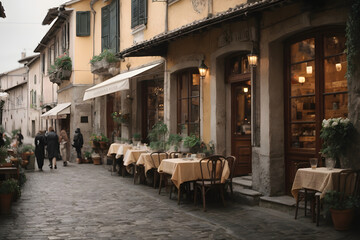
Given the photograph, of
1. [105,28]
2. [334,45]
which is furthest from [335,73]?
[105,28]

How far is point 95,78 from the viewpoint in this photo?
19984 millimetres

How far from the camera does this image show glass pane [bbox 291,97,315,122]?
25.5 ft

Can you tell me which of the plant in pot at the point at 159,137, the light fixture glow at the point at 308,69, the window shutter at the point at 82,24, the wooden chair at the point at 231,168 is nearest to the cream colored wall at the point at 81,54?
the window shutter at the point at 82,24

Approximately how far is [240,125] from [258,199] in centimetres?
244

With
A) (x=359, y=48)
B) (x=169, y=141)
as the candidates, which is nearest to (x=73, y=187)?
(x=169, y=141)

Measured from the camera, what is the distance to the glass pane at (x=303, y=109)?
25.5 feet

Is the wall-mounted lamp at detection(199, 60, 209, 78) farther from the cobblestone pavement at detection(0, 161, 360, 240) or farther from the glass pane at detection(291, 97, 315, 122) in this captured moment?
the cobblestone pavement at detection(0, 161, 360, 240)

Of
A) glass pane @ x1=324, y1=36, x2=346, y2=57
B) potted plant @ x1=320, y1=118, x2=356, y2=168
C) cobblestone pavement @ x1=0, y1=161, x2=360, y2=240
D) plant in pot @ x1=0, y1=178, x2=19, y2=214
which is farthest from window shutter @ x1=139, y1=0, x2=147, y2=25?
potted plant @ x1=320, y1=118, x2=356, y2=168

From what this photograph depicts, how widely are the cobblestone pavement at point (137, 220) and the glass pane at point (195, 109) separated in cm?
230

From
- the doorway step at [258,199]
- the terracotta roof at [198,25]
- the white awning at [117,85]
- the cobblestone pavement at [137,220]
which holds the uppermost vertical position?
the terracotta roof at [198,25]

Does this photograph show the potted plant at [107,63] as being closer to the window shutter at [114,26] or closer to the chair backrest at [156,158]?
the window shutter at [114,26]

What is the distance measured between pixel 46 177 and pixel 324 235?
10017 mm

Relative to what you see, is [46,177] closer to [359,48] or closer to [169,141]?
[169,141]

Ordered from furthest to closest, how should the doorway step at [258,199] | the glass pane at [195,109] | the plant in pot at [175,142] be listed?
the glass pane at [195,109]
the plant in pot at [175,142]
the doorway step at [258,199]
